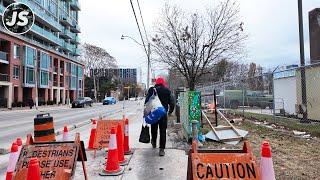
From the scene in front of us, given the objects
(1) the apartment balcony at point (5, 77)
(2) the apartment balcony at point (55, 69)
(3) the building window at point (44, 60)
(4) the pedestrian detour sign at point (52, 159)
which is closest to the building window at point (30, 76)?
(3) the building window at point (44, 60)

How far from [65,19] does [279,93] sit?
6797 cm

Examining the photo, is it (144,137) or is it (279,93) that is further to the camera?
(279,93)

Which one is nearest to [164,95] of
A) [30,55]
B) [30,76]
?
[30,55]

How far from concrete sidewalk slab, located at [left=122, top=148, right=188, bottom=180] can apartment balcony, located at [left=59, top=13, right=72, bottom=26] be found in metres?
78.1

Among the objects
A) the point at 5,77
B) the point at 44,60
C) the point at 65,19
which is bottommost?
the point at 5,77

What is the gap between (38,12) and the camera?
64938 millimetres

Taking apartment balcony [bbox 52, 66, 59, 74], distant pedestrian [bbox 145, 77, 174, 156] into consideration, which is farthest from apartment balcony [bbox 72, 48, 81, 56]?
distant pedestrian [bbox 145, 77, 174, 156]

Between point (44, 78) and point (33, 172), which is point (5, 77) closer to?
point (44, 78)

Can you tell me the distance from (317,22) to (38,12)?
53546mm

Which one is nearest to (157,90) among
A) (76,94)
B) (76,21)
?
(76,94)

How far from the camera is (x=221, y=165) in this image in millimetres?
4336

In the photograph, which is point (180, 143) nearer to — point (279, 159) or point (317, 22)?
point (279, 159)

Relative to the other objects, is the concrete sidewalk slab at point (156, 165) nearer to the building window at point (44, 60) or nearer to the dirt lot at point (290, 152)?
the dirt lot at point (290, 152)

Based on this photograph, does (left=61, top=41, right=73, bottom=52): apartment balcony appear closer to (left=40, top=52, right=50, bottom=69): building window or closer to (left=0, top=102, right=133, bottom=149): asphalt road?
(left=40, top=52, right=50, bottom=69): building window
